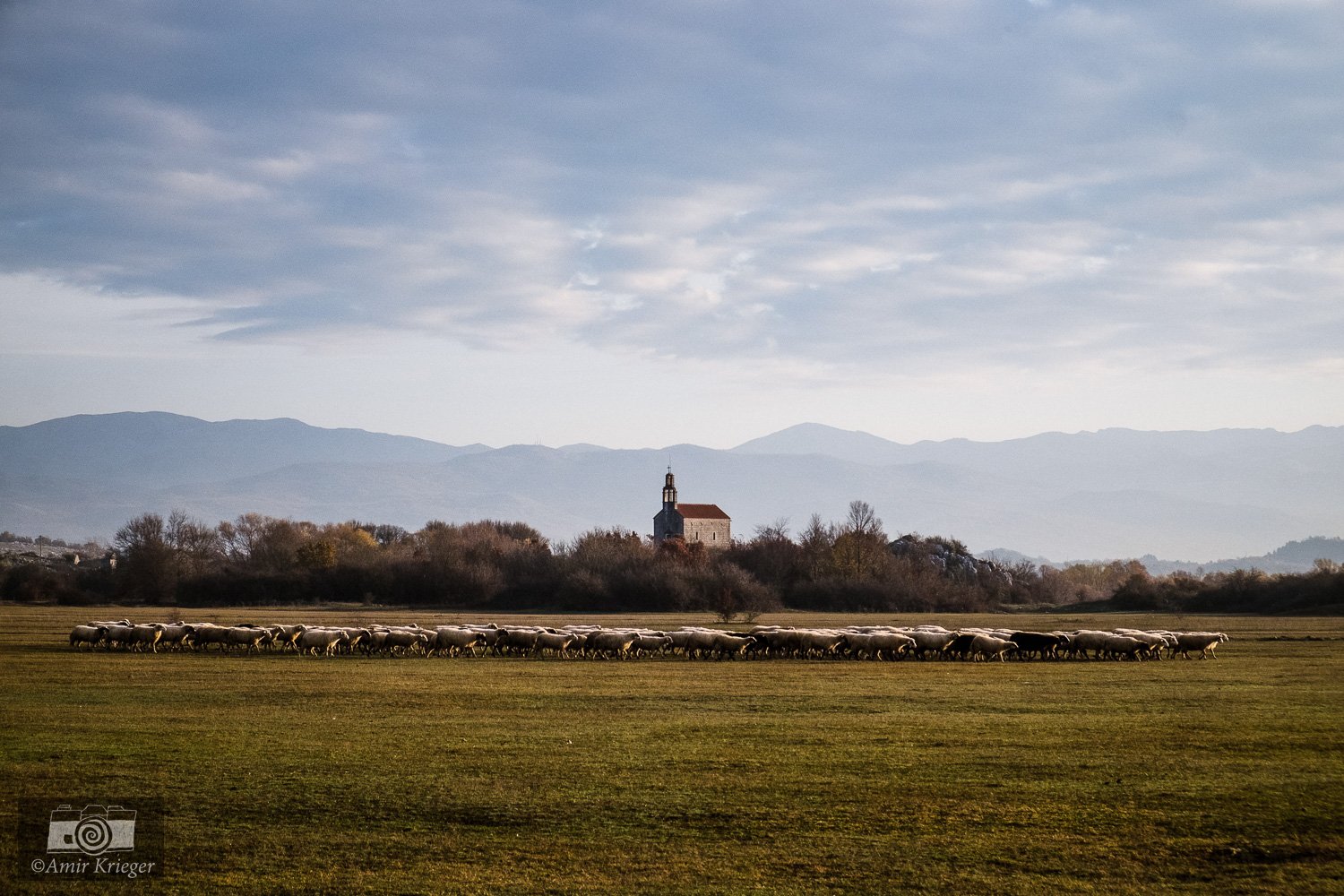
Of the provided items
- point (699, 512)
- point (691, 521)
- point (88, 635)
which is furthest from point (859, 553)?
point (699, 512)

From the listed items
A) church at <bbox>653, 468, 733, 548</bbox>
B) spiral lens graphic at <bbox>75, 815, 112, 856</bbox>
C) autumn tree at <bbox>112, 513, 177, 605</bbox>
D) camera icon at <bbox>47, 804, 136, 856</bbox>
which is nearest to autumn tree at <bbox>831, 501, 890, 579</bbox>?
autumn tree at <bbox>112, 513, 177, 605</bbox>

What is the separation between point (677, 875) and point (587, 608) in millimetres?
71669

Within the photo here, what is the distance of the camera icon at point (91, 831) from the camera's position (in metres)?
11.5

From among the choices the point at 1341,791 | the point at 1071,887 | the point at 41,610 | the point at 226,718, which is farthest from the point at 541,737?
the point at 41,610

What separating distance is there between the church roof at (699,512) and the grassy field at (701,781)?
138309 millimetres

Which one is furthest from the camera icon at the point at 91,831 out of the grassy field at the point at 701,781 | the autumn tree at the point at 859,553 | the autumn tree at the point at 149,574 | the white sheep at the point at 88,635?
the autumn tree at the point at 859,553

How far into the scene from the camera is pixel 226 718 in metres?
19.8

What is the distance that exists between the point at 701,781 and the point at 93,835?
22.7 feet

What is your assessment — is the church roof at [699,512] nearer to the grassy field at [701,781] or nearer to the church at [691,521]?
the church at [691,521]

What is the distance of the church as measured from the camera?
532ft

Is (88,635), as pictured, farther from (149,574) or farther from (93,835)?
(149,574)

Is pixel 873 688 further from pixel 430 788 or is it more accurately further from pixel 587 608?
pixel 587 608

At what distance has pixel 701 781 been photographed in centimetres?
1456

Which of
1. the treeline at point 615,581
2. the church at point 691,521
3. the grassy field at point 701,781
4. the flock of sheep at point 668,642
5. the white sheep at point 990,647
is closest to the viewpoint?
the grassy field at point 701,781
